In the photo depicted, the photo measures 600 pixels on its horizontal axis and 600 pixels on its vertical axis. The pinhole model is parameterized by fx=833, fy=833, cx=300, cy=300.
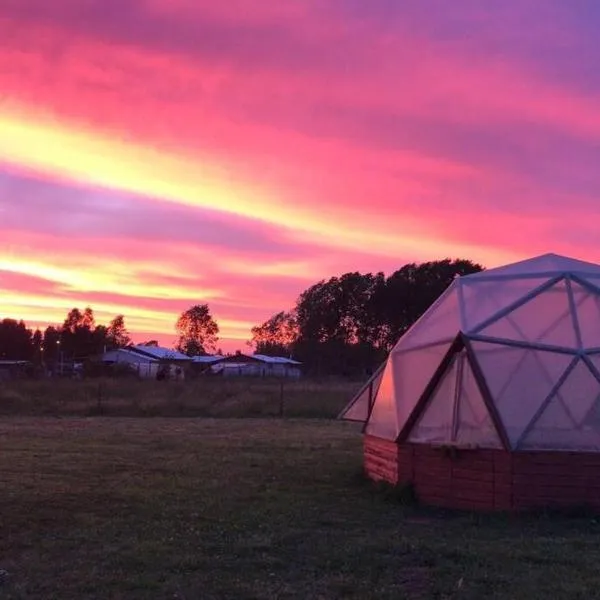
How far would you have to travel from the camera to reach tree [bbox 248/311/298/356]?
118 m

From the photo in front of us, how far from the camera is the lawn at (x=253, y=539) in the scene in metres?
6.68

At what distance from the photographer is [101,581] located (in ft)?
22.2

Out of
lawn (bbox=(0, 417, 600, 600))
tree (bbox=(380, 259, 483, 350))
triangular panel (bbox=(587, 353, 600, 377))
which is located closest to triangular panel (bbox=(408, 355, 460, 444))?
lawn (bbox=(0, 417, 600, 600))

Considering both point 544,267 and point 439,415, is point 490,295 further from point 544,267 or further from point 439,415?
point 439,415

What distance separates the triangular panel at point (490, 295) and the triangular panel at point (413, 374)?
634 mm

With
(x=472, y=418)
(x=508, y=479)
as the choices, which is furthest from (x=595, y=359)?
(x=508, y=479)

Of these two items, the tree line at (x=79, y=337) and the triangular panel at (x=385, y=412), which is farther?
the tree line at (x=79, y=337)

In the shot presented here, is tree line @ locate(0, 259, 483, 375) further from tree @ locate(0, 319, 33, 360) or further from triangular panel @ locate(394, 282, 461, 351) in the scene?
triangular panel @ locate(394, 282, 461, 351)

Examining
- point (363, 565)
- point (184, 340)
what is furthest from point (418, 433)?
point (184, 340)

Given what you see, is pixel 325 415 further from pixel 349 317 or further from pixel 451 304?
pixel 349 317

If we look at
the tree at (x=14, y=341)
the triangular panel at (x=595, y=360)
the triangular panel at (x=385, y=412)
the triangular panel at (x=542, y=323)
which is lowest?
the triangular panel at (x=385, y=412)

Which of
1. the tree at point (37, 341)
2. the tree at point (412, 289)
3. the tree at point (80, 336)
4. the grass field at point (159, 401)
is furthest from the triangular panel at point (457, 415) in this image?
the tree at point (37, 341)

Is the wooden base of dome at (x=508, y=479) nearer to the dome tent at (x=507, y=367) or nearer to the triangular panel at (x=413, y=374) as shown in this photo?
the dome tent at (x=507, y=367)

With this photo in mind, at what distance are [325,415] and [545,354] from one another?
17.1 m
